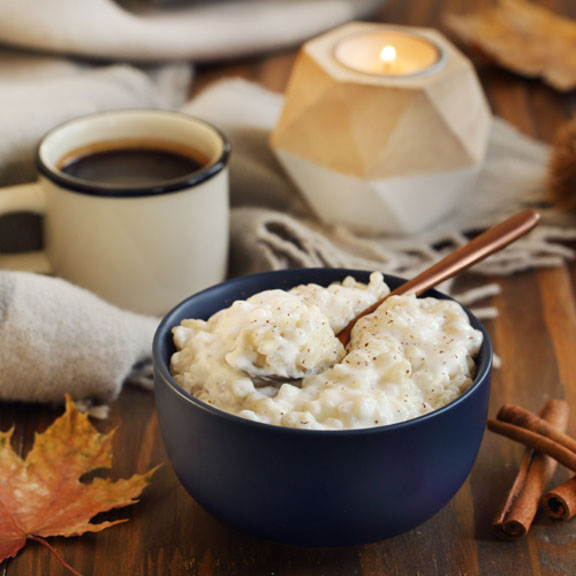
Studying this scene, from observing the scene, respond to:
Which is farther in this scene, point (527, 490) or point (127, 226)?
point (127, 226)

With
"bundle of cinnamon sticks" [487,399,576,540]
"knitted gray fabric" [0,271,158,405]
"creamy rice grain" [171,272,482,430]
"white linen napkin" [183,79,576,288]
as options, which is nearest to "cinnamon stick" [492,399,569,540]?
"bundle of cinnamon sticks" [487,399,576,540]

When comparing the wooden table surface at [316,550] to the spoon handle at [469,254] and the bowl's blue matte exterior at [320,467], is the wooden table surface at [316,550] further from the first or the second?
the spoon handle at [469,254]

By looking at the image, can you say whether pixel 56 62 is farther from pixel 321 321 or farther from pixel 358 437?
pixel 358 437

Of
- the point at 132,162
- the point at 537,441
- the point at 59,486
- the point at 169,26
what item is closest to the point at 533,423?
the point at 537,441

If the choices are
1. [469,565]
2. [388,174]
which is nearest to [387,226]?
[388,174]

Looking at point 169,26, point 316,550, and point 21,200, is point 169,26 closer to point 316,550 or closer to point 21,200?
point 21,200
